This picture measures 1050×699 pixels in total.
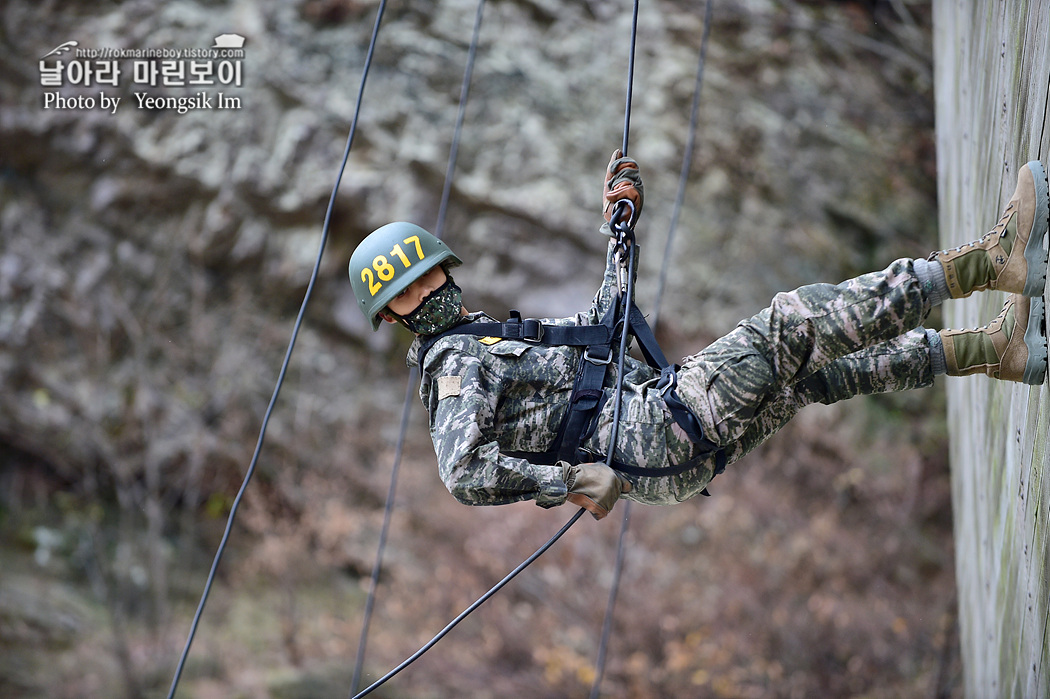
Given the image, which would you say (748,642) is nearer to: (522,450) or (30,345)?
(522,450)

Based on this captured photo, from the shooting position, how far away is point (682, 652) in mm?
8312

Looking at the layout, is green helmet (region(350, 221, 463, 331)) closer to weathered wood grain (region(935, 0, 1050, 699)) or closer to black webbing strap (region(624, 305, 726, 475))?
black webbing strap (region(624, 305, 726, 475))

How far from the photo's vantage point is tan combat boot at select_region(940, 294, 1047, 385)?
2742 millimetres

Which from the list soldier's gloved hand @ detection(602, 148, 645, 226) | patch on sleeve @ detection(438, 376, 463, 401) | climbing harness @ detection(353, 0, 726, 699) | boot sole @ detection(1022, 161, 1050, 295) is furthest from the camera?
soldier's gloved hand @ detection(602, 148, 645, 226)

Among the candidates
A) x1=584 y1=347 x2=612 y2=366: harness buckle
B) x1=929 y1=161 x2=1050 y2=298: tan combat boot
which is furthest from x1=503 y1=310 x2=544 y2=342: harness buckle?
x1=929 y1=161 x2=1050 y2=298: tan combat boot

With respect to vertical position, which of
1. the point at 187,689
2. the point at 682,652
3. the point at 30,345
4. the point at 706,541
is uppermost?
the point at 30,345

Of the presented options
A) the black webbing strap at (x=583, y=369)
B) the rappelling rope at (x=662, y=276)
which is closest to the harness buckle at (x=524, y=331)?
the black webbing strap at (x=583, y=369)

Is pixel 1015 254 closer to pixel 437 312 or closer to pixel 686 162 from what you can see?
pixel 437 312

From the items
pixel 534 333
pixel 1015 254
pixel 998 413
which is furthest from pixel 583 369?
pixel 998 413

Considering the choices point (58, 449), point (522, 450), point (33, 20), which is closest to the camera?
point (522, 450)

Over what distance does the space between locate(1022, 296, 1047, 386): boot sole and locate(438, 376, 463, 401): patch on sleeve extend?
1771mm

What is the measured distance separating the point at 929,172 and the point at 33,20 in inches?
346

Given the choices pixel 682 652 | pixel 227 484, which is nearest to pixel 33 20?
pixel 227 484

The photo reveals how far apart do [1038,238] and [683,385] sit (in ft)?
3.61
